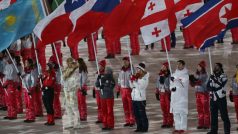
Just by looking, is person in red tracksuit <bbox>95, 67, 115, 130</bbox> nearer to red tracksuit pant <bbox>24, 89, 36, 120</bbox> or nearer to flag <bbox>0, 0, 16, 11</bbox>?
red tracksuit pant <bbox>24, 89, 36, 120</bbox>

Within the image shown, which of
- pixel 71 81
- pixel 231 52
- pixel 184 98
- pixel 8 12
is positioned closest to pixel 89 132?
pixel 71 81

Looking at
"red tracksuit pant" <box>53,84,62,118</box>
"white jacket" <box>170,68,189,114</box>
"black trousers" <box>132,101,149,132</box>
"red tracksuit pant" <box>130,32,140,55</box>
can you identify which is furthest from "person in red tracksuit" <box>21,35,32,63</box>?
"white jacket" <box>170,68,189,114</box>

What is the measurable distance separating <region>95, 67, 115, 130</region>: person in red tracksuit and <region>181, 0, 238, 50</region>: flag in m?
2.64

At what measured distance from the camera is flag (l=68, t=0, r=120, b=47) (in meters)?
17.1

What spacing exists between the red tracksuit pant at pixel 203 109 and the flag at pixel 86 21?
3.01 m

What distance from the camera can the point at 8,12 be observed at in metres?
18.1

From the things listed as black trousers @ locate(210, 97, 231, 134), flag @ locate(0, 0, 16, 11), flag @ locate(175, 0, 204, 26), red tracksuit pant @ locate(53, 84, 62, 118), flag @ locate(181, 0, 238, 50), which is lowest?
black trousers @ locate(210, 97, 231, 134)

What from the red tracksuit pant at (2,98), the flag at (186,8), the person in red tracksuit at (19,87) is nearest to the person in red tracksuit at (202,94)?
the flag at (186,8)

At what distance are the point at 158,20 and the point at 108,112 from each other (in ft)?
9.18

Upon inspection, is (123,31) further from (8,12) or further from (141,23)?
A: (8,12)

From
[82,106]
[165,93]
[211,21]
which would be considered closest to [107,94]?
[165,93]

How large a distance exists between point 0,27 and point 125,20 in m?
3.57

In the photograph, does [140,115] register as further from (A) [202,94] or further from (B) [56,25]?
(B) [56,25]

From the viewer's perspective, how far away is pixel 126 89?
1750cm
